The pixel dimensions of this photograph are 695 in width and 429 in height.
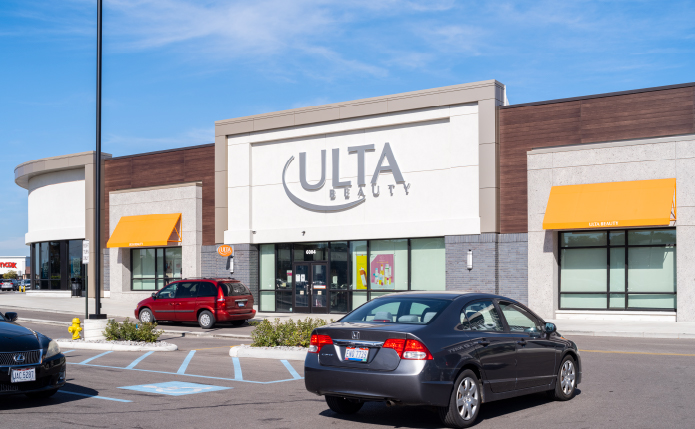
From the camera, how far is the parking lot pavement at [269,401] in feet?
26.2

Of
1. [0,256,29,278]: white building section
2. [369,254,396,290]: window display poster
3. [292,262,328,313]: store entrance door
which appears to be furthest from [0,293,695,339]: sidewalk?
[0,256,29,278]: white building section

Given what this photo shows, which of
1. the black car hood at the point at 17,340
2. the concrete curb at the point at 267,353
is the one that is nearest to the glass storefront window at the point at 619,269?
the concrete curb at the point at 267,353

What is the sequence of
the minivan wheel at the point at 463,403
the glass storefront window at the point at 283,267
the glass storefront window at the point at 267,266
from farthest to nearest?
the glass storefront window at the point at 267,266, the glass storefront window at the point at 283,267, the minivan wheel at the point at 463,403

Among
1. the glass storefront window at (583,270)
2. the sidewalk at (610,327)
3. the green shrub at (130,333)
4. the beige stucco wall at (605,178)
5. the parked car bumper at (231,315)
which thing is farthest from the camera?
the glass storefront window at (583,270)

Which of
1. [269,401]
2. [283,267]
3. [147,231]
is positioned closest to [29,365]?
[269,401]

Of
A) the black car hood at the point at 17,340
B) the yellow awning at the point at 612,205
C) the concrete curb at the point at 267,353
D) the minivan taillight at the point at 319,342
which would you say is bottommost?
the concrete curb at the point at 267,353

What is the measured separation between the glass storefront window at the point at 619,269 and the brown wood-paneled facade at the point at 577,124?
2.12 metres

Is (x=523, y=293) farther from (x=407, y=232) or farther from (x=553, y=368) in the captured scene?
(x=553, y=368)

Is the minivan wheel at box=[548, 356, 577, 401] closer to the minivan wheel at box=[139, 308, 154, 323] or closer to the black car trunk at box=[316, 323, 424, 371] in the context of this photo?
the black car trunk at box=[316, 323, 424, 371]

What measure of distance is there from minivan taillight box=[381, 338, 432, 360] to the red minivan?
15761 mm

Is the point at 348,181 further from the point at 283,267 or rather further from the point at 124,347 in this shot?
the point at 124,347

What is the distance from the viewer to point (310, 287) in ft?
94.9

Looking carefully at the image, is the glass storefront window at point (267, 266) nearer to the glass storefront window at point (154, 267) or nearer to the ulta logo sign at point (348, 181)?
the ulta logo sign at point (348, 181)

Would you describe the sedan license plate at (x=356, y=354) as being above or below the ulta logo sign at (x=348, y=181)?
below
